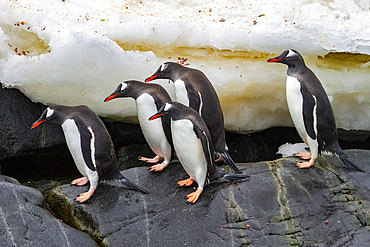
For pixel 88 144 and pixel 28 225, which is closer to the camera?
pixel 28 225

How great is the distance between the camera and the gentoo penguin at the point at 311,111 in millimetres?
4039

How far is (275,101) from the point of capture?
5098 mm

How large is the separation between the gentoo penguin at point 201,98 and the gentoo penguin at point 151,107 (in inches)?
6.6

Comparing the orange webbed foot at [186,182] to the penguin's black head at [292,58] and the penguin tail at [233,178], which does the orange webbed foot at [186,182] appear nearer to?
the penguin tail at [233,178]

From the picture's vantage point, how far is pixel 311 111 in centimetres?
404

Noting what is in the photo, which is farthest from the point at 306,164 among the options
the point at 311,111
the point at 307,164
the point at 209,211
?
the point at 209,211

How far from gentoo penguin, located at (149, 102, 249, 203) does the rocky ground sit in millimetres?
159

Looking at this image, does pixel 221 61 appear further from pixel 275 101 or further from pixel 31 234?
pixel 31 234

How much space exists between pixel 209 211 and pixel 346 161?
50.4 inches

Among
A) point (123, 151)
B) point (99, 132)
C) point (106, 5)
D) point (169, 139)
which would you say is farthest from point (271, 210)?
point (106, 5)

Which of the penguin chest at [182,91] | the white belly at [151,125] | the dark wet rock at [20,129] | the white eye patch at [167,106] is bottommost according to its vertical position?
the dark wet rock at [20,129]

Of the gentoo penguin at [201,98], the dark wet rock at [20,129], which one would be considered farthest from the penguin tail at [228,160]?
the dark wet rock at [20,129]

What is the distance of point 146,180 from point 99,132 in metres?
0.56

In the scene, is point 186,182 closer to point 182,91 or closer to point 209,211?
point 209,211
